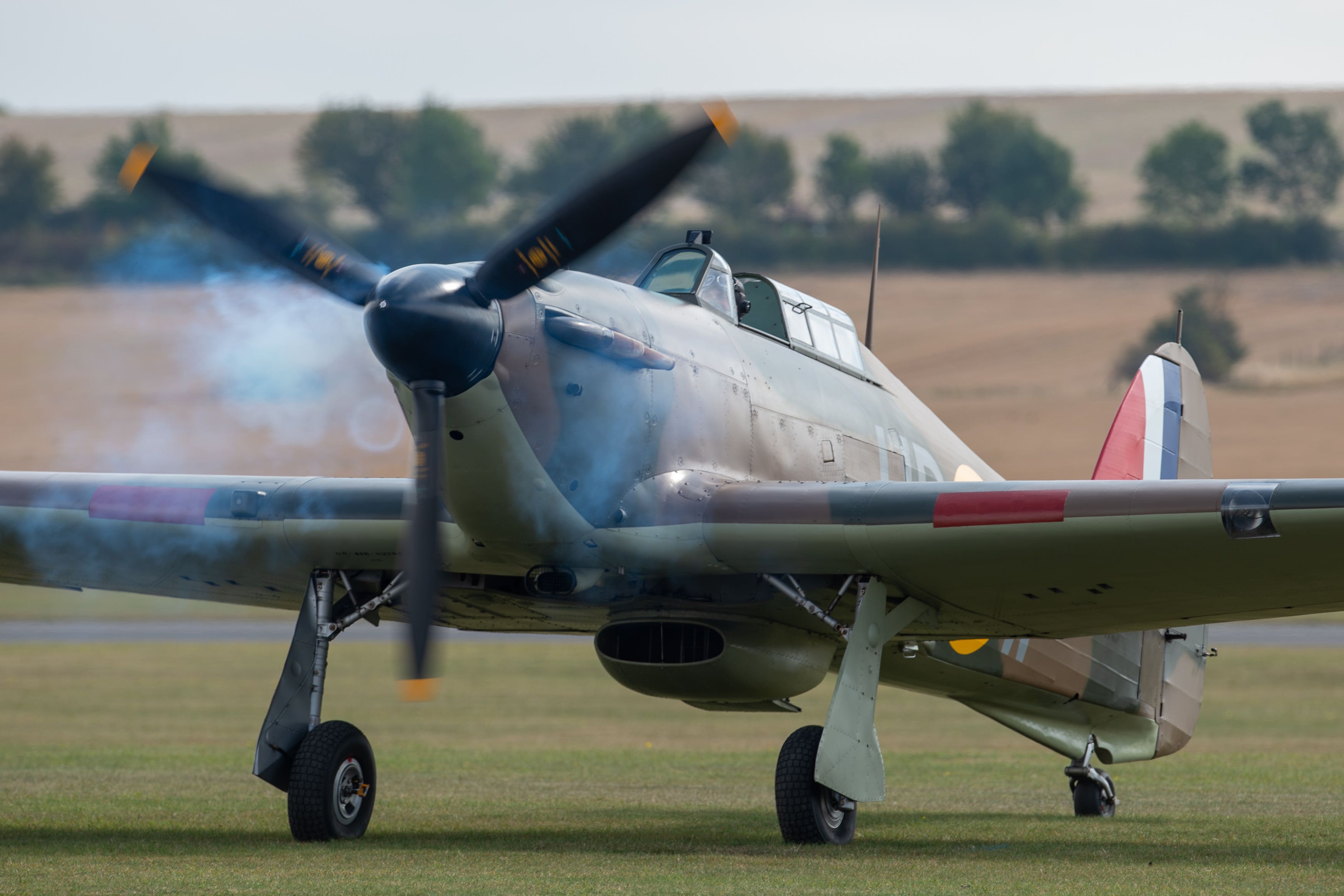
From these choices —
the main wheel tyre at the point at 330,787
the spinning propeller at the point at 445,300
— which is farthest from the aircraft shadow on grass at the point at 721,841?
the spinning propeller at the point at 445,300

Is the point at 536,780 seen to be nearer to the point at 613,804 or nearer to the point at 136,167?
the point at 613,804

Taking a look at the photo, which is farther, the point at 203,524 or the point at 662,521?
the point at 203,524

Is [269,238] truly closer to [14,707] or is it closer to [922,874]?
[922,874]

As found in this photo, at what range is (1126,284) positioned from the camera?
103 m

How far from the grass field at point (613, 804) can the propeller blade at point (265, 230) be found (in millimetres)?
3591

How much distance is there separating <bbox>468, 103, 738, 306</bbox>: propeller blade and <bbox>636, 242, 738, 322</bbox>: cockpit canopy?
187cm

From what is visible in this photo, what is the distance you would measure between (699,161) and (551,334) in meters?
1.51

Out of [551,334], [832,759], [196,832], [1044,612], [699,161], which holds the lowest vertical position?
[196,832]

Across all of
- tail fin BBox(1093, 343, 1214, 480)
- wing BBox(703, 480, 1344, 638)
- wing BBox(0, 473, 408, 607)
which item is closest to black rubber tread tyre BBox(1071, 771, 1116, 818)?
tail fin BBox(1093, 343, 1214, 480)

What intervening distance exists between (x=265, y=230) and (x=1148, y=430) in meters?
8.56

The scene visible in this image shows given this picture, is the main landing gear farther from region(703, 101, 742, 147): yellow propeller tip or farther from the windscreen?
region(703, 101, 742, 147): yellow propeller tip

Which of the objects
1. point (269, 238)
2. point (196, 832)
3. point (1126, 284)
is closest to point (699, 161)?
point (269, 238)

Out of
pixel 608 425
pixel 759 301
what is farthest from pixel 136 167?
pixel 759 301

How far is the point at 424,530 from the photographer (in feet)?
33.5
